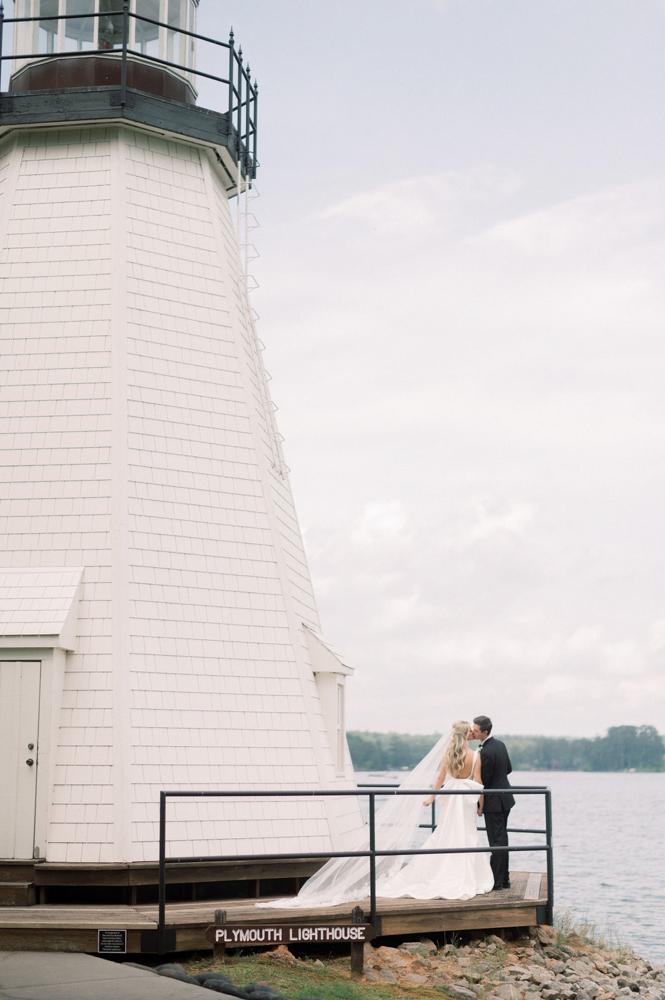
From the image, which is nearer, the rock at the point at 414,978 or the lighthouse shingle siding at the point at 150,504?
the rock at the point at 414,978

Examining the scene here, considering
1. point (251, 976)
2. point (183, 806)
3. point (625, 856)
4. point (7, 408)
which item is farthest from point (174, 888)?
point (625, 856)

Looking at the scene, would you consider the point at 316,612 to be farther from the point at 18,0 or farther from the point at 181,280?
the point at 18,0

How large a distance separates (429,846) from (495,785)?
84 cm

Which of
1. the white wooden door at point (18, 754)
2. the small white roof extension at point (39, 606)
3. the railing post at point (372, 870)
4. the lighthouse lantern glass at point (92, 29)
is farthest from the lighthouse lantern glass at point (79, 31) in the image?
the railing post at point (372, 870)

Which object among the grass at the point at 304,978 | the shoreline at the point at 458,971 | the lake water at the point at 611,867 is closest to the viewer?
the grass at the point at 304,978

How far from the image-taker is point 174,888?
9.66 m

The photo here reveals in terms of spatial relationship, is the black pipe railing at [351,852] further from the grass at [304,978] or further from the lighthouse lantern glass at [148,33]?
the lighthouse lantern glass at [148,33]

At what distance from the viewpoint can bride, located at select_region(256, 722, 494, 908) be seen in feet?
31.0

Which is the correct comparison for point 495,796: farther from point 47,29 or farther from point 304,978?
point 47,29

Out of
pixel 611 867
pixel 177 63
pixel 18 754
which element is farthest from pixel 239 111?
pixel 611 867

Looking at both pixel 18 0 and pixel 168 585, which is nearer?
pixel 168 585

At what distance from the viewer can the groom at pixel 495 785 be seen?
9.96m

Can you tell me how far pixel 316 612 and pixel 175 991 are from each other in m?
6.31

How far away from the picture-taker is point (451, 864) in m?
9.88
